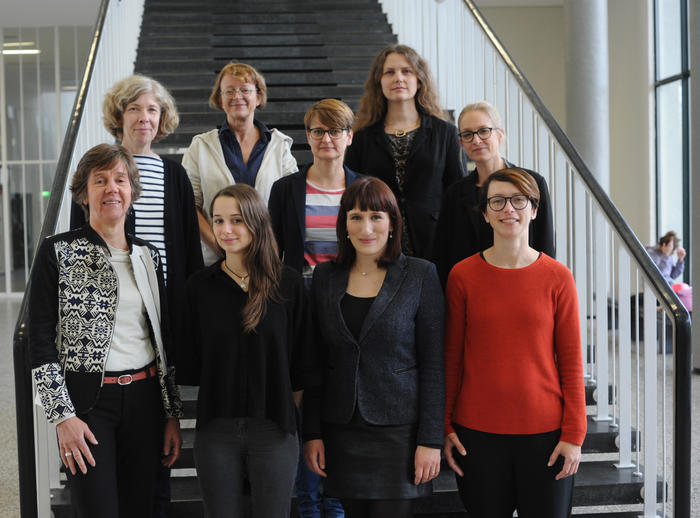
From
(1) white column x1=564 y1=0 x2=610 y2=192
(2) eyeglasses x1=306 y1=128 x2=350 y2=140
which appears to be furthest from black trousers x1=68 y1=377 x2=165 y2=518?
(1) white column x1=564 y1=0 x2=610 y2=192

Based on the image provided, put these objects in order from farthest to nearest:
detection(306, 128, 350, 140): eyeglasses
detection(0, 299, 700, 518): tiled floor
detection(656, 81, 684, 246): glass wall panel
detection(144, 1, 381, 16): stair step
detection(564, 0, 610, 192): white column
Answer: detection(656, 81, 684, 246): glass wall panel, detection(564, 0, 610, 192): white column, detection(144, 1, 381, 16): stair step, detection(0, 299, 700, 518): tiled floor, detection(306, 128, 350, 140): eyeglasses

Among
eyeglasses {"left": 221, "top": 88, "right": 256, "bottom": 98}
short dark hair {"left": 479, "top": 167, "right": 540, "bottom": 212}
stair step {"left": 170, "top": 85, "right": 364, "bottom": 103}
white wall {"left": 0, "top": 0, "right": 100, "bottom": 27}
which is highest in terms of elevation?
white wall {"left": 0, "top": 0, "right": 100, "bottom": 27}

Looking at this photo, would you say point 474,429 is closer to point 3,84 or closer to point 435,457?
point 435,457

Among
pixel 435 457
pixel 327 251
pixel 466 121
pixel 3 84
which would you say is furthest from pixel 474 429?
pixel 3 84

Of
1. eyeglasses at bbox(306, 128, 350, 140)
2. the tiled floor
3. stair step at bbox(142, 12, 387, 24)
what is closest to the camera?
eyeglasses at bbox(306, 128, 350, 140)

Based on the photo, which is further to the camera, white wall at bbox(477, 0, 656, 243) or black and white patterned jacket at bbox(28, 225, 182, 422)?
white wall at bbox(477, 0, 656, 243)

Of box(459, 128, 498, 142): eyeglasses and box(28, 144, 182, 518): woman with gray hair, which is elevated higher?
box(459, 128, 498, 142): eyeglasses

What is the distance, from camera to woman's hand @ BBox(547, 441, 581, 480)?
7.20ft

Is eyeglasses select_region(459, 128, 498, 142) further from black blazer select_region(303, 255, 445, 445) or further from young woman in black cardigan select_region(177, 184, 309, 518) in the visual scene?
young woman in black cardigan select_region(177, 184, 309, 518)

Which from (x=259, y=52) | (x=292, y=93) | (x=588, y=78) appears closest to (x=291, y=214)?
(x=292, y=93)

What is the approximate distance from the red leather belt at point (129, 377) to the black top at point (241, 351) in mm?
108

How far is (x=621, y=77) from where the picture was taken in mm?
11867

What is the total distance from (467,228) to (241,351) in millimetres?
1008

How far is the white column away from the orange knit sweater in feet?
22.0
